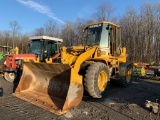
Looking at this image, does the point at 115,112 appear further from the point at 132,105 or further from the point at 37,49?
the point at 37,49

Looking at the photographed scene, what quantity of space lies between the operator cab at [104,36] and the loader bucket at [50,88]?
2.17 metres

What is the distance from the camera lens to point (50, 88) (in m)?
6.47

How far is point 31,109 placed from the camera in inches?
215

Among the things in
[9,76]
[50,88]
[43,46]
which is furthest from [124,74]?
[9,76]

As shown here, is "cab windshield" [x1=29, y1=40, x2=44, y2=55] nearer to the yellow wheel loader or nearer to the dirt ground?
the yellow wheel loader

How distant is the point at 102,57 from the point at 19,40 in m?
47.1

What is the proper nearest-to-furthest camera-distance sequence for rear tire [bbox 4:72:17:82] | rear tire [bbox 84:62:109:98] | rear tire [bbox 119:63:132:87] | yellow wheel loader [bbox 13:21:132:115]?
yellow wheel loader [bbox 13:21:132:115] < rear tire [bbox 84:62:109:98] < rear tire [bbox 119:63:132:87] < rear tire [bbox 4:72:17:82]

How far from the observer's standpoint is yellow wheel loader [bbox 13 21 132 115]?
5.47 meters

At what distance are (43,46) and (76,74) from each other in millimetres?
6043

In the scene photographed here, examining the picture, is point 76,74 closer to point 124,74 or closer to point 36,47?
point 124,74

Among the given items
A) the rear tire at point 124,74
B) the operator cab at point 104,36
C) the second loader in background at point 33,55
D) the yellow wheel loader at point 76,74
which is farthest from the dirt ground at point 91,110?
the second loader in background at point 33,55

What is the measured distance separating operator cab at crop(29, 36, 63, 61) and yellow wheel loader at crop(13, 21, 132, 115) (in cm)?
358

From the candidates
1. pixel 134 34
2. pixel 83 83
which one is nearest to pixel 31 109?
pixel 83 83

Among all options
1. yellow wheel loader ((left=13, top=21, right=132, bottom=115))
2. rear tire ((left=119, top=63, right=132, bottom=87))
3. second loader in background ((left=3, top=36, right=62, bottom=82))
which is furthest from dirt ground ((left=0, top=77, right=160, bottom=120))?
second loader in background ((left=3, top=36, right=62, bottom=82))
